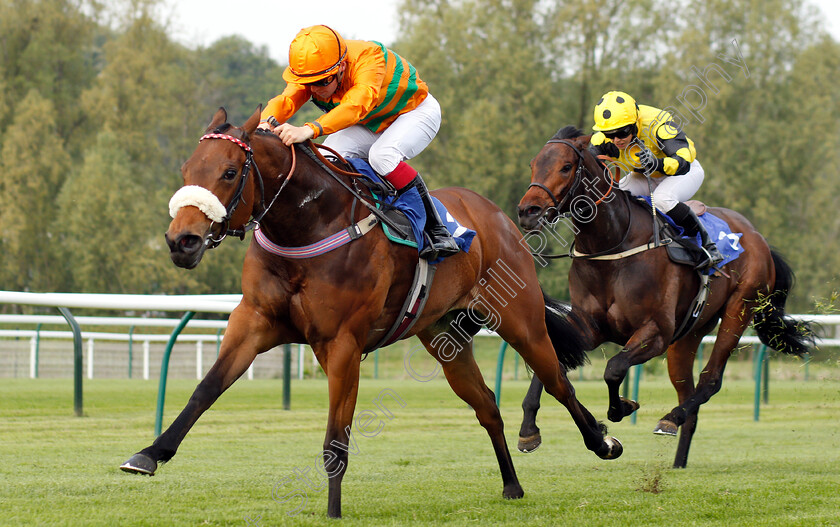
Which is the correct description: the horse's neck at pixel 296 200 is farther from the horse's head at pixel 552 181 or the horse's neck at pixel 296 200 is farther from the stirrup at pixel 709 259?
the stirrup at pixel 709 259

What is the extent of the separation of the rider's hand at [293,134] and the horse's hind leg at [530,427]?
2.31 m

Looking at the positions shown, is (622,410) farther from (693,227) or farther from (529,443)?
(693,227)

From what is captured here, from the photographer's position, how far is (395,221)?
4.56 m

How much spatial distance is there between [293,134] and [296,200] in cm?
29

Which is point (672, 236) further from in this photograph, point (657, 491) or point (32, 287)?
point (32, 287)

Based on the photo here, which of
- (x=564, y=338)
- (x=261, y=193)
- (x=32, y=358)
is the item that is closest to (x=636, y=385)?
(x=564, y=338)

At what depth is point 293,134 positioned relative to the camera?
414 centimetres

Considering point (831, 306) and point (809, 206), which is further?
point (809, 206)

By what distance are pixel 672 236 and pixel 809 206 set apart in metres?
22.5

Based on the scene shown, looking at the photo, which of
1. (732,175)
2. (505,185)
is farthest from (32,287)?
(732,175)

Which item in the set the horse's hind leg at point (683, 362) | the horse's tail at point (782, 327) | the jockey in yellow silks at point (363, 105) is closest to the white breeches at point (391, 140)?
the jockey in yellow silks at point (363, 105)

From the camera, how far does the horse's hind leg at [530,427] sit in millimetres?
5602

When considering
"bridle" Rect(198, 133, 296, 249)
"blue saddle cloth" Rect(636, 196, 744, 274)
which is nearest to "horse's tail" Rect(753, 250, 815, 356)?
"blue saddle cloth" Rect(636, 196, 744, 274)

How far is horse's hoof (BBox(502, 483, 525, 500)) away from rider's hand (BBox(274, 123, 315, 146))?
2.18m
